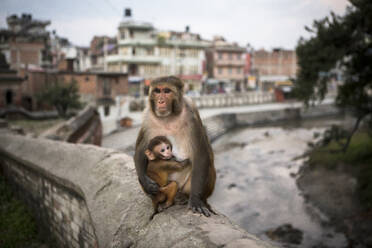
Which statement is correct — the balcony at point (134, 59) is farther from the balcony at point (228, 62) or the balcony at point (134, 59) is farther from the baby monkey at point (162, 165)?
the baby monkey at point (162, 165)

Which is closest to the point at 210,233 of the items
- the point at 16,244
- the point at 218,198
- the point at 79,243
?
the point at 79,243

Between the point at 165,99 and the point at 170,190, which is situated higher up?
the point at 165,99

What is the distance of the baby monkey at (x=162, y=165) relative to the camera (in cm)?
306

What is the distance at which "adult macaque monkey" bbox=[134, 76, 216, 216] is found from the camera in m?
3.01

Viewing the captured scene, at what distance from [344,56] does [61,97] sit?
16001 millimetres

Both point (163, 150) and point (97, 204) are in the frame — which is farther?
point (97, 204)

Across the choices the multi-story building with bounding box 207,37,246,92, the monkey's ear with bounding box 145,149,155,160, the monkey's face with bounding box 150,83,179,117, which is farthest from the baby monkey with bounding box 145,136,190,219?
the multi-story building with bounding box 207,37,246,92

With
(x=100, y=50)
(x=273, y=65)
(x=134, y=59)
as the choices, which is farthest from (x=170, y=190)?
(x=273, y=65)

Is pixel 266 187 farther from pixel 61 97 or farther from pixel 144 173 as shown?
pixel 61 97

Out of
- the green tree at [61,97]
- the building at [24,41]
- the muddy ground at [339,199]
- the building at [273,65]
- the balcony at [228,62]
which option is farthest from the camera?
the building at [273,65]

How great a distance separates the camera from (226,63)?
45.2m

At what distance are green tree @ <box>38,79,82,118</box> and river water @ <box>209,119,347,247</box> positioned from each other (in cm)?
985

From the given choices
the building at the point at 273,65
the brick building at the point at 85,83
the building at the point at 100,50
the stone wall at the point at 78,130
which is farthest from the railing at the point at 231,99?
the stone wall at the point at 78,130

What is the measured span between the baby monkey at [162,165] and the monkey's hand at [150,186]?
45 millimetres
